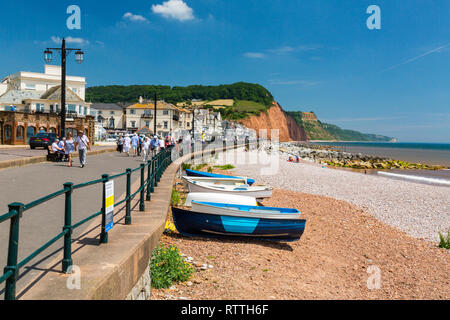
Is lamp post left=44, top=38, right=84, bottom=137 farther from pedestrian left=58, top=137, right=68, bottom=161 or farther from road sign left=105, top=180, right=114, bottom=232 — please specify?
road sign left=105, top=180, right=114, bottom=232

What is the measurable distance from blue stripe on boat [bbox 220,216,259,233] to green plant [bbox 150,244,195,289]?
7.50 feet

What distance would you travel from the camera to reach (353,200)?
1891cm

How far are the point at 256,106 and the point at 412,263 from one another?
618 ft

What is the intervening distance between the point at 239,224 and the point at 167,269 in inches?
122

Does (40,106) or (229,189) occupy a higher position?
(40,106)

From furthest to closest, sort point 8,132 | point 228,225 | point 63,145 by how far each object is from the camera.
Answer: point 8,132
point 63,145
point 228,225

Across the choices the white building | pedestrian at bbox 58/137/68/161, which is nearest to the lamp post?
pedestrian at bbox 58/137/68/161

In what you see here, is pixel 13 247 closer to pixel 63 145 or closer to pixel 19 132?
pixel 63 145

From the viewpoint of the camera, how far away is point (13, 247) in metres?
2.91

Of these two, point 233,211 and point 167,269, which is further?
point 233,211

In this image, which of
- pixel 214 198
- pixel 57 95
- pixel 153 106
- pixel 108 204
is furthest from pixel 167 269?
pixel 153 106

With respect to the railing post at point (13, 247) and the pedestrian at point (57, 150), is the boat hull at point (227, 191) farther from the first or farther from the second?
the railing post at point (13, 247)
